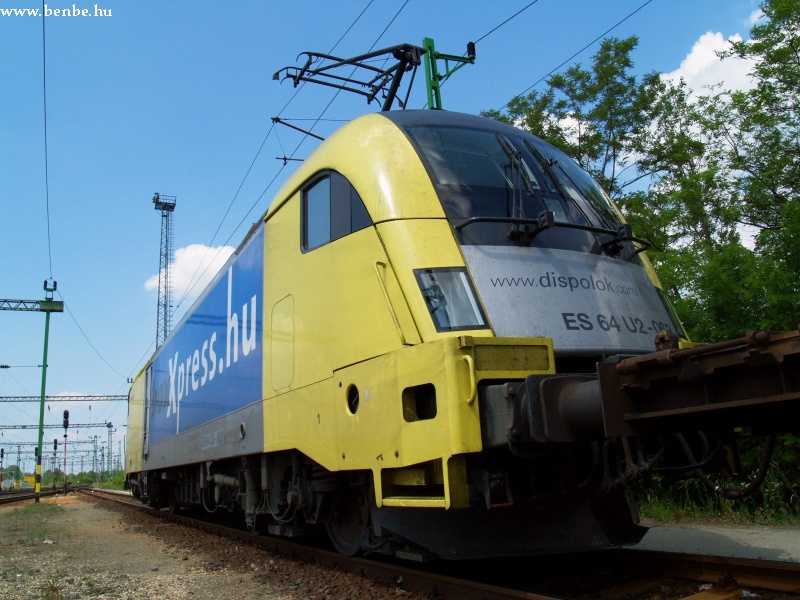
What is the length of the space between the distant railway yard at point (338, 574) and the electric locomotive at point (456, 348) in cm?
29

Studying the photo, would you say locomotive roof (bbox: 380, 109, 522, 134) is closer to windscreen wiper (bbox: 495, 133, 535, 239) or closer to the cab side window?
windscreen wiper (bbox: 495, 133, 535, 239)

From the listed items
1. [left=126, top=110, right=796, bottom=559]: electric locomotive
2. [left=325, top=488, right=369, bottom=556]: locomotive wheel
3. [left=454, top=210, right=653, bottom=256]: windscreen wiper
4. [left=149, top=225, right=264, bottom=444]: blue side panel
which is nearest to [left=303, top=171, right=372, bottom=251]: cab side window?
[left=126, top=110, right=796, bottom=559]: electric locomotive

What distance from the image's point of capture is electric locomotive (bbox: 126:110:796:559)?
399cm

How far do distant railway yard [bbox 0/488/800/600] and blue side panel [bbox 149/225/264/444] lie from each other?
1.56 m

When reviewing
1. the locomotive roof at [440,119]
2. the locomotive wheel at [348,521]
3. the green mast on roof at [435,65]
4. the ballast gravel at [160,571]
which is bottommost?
the ballast gravel at [160,571]

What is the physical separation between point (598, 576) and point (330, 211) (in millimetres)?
3351

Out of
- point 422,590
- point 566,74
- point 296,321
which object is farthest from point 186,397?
point 566,74

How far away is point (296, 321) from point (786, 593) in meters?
3.87

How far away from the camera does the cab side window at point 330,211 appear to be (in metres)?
5.27

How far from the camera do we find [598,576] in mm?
5180

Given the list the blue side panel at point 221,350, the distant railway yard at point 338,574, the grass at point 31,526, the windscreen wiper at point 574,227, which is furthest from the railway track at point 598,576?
the grass at point 31,526

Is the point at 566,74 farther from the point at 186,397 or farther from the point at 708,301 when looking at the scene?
the point at 186,397

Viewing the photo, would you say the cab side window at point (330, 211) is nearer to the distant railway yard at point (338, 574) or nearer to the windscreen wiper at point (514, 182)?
the windscreen wiper at point (514, 182)

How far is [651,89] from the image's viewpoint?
1460 centimetres
